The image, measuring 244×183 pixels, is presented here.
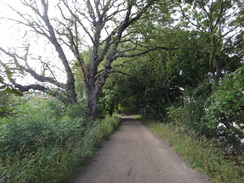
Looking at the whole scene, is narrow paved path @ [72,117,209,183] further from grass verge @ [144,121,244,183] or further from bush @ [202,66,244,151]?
bush @ [202,66,244,151]

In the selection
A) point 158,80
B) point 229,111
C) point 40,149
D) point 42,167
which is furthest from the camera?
point 158,80

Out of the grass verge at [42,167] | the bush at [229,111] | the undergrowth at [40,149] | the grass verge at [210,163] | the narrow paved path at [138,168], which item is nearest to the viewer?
the grass verge at [42,167]

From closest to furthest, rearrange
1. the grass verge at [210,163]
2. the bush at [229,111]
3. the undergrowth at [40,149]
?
the undergrowth at [40,149], the grass verge at [210,163], the bush at [229,111]

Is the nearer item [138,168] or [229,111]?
[138,168]

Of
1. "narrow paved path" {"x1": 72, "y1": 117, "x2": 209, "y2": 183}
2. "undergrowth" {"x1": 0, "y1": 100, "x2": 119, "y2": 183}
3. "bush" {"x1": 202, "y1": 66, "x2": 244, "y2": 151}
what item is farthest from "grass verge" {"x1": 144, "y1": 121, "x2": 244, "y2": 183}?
"undergrowth" {"x1": 0, "y1": 100, "x2": 119, "y2": 183}

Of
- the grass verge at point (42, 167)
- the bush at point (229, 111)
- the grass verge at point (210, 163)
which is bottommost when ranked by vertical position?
the grass verge at point (210, 163)

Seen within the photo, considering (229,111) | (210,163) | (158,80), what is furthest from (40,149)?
(158,80)

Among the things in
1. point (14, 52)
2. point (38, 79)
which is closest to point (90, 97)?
point (38, 79)

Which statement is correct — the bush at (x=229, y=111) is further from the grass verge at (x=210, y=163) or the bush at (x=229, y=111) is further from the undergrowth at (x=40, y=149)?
the undergrowth at (x=40, y=149)

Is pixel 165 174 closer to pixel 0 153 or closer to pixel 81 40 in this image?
pixel 0 153

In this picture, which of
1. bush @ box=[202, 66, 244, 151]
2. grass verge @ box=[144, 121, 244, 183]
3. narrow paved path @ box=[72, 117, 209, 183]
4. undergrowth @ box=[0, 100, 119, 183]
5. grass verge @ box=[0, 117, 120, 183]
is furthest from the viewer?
bush @ box=[202, 66, 244, 151]

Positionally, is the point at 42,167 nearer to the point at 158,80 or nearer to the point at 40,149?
the point at 40,149

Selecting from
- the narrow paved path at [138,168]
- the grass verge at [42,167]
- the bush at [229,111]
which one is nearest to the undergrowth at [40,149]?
the grass verge at [42,167]

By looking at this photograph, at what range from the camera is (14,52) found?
33.7 ft
